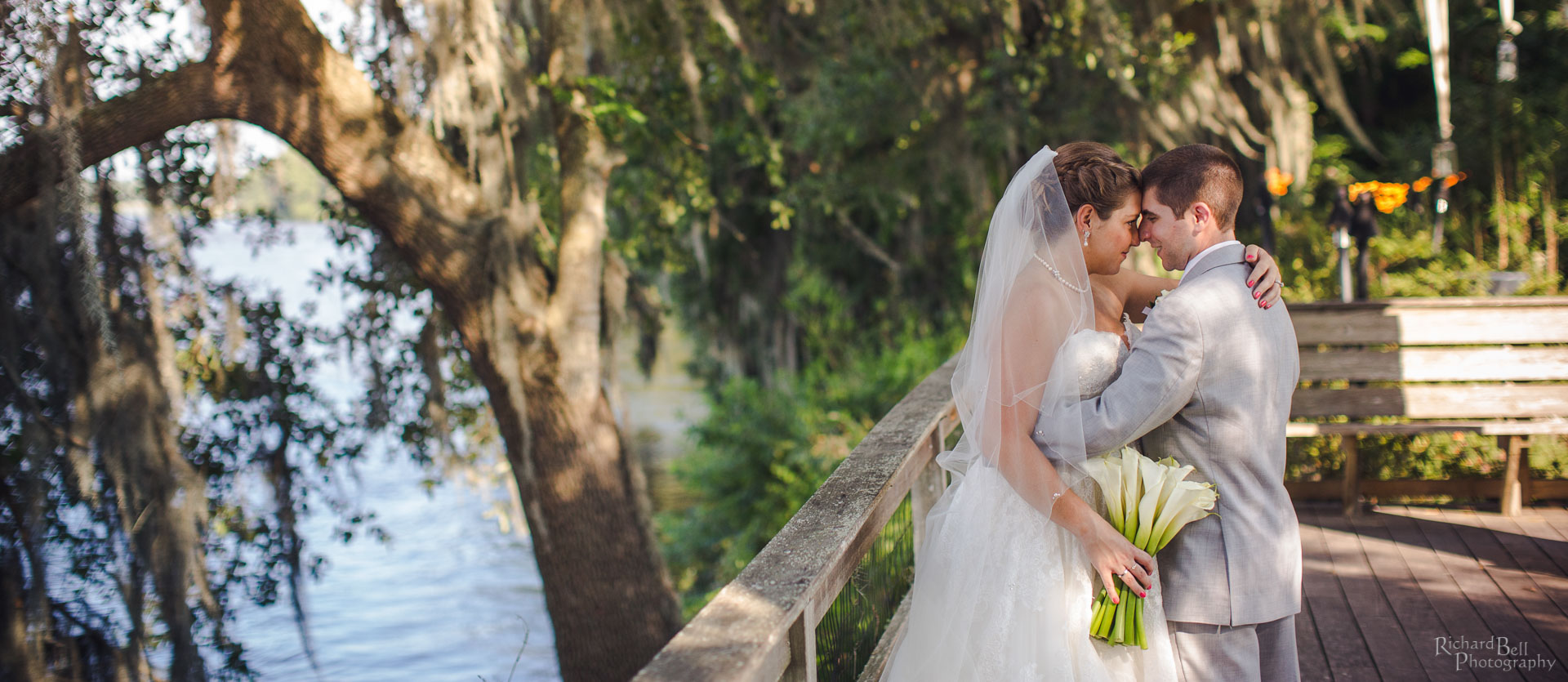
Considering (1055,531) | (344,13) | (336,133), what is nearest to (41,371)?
(336,133)

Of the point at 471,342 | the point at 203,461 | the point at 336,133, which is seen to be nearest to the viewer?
the point at 336,133

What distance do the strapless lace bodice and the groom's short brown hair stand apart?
1.02ft

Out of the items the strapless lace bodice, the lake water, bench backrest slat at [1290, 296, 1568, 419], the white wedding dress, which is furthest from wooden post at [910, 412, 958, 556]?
the lake water

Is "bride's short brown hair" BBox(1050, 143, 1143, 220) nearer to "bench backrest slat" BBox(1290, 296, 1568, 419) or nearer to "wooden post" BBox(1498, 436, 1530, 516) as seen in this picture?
"bench backrest slat" BBox(1290, 296, 1568, 419)

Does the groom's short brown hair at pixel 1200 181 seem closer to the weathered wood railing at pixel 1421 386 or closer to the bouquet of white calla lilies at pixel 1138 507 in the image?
the bouquet of white calla lilies at pixel 1138 507

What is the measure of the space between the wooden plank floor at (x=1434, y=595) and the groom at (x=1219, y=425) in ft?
3.77

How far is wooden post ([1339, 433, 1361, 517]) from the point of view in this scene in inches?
164

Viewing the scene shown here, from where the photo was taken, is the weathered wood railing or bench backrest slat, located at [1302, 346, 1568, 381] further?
bench backrest slat, located at [1302, 346, 1568, 381]

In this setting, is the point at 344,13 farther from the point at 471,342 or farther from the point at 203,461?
the point at 203,461

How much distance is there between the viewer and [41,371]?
14.8ft

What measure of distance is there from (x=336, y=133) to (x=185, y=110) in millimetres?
629

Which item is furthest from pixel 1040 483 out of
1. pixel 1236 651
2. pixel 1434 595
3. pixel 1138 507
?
pixel 1434 595

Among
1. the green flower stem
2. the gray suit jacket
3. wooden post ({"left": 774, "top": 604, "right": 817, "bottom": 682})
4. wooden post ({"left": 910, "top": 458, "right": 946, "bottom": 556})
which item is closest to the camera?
wooden post ({"left": 774, "top": 604, "right": 817, "bottom": 682})

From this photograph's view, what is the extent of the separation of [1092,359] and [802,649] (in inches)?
34.3
